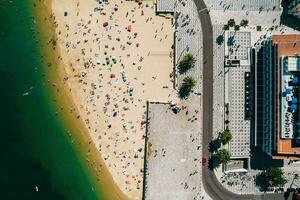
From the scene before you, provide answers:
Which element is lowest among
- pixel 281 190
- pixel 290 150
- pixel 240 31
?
pixel 281 190

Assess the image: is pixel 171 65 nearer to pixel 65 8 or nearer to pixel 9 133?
pixel 65 8

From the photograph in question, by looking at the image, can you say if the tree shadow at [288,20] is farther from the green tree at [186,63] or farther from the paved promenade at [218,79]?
the green tree at [186,63]

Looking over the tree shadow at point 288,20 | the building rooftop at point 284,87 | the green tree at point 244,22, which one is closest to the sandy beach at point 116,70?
the green tree at point 244,22

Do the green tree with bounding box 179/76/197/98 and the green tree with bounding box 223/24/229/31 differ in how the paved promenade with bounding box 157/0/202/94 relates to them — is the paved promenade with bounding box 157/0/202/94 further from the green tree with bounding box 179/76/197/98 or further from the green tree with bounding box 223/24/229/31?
the green tree with bounding box 223/24/229/31

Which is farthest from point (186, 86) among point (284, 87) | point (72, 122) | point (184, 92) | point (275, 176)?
point (275, 176)

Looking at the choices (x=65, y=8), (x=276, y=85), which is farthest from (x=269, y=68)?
(x=65, y=8)

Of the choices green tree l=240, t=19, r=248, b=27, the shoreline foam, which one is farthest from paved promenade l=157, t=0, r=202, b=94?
the shoreline foam
